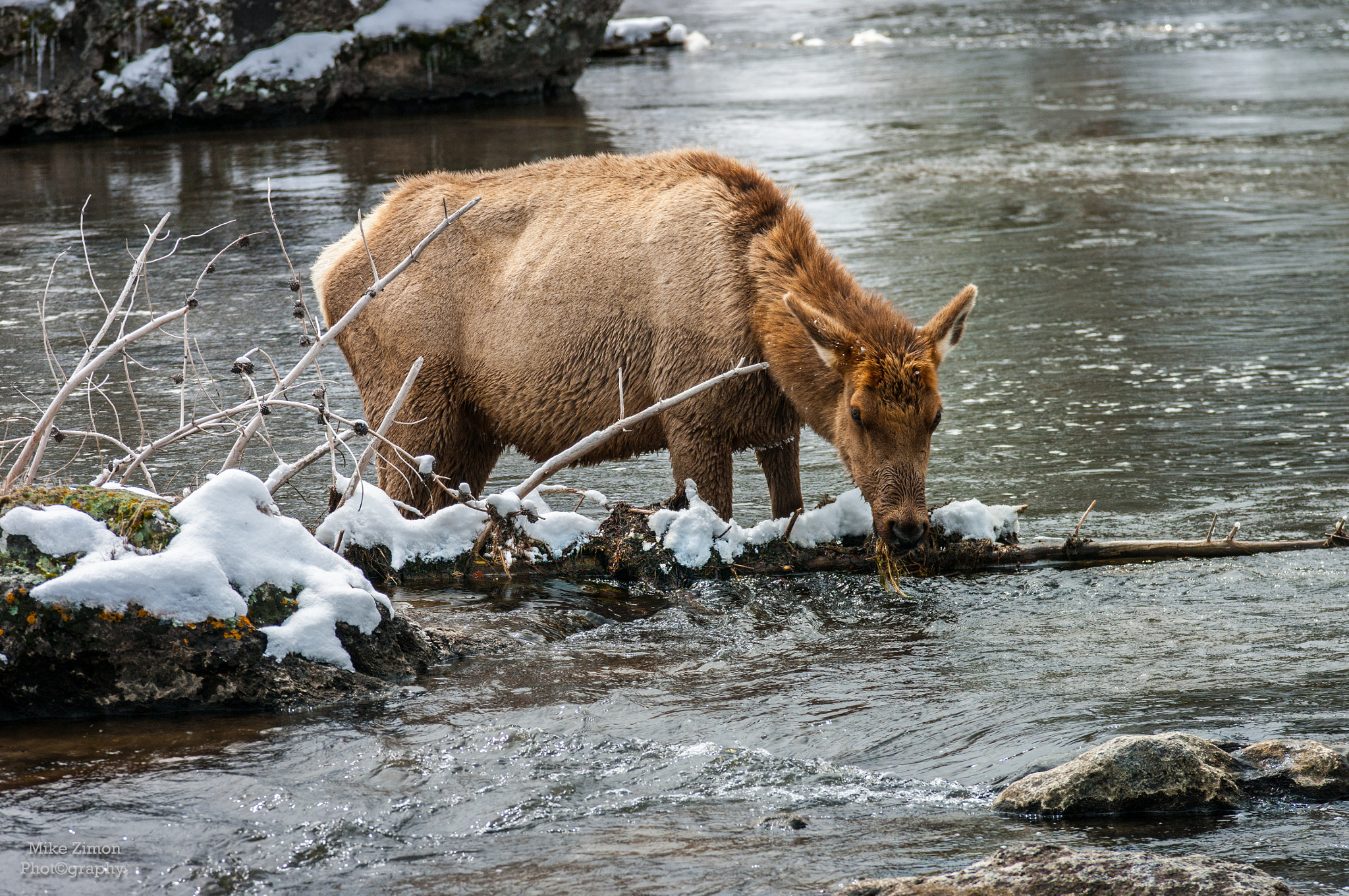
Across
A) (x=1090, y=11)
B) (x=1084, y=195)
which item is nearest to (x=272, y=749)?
(x=1084, y=195)

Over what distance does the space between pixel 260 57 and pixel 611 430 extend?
2053 centimetres

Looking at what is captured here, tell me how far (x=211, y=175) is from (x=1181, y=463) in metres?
15.9

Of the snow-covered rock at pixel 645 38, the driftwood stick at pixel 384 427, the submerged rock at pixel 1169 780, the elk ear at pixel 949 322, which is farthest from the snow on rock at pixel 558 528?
the snow-covered rock at pixel 645 38

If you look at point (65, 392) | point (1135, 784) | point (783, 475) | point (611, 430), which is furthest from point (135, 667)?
point (1135, 784)

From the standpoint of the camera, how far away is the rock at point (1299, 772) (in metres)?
4.62

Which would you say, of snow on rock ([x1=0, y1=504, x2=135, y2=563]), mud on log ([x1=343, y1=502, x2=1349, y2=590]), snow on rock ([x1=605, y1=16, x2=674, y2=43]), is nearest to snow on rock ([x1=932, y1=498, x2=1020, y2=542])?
mud on log ([x1=343, y1=502, x2=1349, y2=590])

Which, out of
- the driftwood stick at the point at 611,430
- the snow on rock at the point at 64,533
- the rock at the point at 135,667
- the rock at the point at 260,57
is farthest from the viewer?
the rock at the point at 260,57

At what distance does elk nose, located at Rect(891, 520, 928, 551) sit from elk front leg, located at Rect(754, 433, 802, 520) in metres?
1.14

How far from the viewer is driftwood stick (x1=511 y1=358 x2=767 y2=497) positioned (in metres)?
6.58

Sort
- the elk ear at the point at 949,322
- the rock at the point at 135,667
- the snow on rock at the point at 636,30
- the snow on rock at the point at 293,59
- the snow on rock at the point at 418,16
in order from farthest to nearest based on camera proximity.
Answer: the snow on rock at the point at 636,30 < the snow on rock at the point at 418,16 < the snow on rock at the point at 293,59 < the elk ear at the point at 949,322 < the rock at the point at 135,667

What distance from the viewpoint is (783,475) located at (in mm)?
7547

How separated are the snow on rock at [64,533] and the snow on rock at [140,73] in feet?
68.4

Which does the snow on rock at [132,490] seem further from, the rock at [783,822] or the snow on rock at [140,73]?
the snow on rock at [140,73]

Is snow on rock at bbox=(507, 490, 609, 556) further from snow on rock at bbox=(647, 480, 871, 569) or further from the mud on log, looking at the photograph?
snow on rock at bbox=(647, 480, 871, 569)
